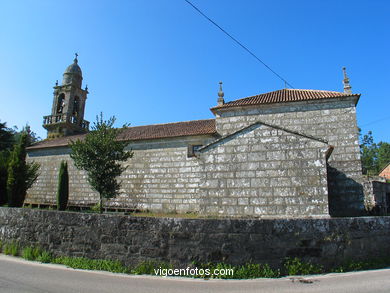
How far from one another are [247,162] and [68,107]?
71.3 feet

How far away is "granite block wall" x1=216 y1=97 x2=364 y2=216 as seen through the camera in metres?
12.0

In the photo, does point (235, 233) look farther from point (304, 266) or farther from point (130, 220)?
point (130, 220)

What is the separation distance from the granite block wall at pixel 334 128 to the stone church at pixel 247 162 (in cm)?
4

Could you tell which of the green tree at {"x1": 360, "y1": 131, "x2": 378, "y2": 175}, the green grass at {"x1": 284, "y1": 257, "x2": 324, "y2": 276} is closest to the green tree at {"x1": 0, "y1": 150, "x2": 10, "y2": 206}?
the green grass at {"x1": 284, "y1": 257, "x2": 324, "y2": 276}

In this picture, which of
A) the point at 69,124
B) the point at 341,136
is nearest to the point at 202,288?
the point at 341,136

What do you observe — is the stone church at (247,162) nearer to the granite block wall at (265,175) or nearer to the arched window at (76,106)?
the granite block wall at (265,175)

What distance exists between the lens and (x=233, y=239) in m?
4.97

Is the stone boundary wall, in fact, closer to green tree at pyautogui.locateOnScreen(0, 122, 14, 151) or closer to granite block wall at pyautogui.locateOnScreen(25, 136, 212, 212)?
granite block wall at pyautogui.locateOnScreen(25, 136, 212, 212)

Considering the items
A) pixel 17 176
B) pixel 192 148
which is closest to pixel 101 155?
pixel 17 176

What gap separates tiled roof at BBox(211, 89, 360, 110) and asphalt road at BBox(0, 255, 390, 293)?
10098 millimetres

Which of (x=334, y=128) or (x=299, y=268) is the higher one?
(x=334, y=128)

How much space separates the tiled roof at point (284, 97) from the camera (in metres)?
13.4

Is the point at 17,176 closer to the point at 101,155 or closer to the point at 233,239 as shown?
the point at 101,155

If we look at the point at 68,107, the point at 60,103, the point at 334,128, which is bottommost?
the point at 334,128
